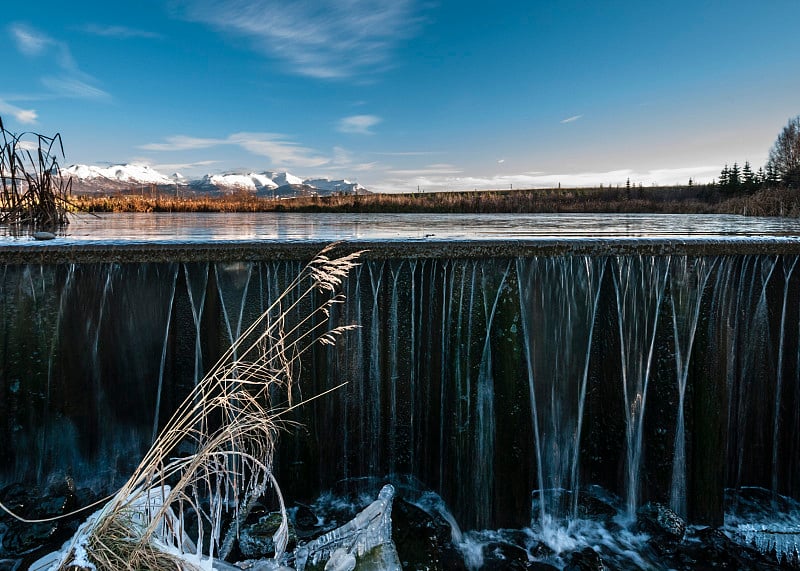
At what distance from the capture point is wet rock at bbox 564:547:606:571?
13.6ft

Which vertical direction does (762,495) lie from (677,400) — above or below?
below

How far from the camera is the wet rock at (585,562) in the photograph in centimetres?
413

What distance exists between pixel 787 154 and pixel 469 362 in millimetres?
77643

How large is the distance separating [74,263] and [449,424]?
11.5 ft

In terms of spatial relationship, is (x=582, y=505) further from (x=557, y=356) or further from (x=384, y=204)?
(x=384, y=204)

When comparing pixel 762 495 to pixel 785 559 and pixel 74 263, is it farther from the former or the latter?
pixel 74 263

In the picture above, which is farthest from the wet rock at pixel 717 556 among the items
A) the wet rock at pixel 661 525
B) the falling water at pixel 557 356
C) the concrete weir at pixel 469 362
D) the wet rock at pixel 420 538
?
the wet rock at pixel 420 538

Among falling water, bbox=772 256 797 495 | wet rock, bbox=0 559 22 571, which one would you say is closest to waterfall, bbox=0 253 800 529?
falling water, bbox=772 256 797 495

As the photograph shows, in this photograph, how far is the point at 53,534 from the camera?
3.82 m

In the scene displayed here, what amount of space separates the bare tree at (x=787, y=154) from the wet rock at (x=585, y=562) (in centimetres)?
6621

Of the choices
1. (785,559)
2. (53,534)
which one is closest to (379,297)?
(53,534)

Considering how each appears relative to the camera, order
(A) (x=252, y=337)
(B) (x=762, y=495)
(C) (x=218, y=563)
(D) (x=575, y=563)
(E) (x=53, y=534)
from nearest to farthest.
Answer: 1. (C) (x=218, y=563)
2. (E) (x=53, y=534)
3. (D) (x=575, y=563)
4. (A) (x=252, y=337)
5. (B) (x=762, y=495)

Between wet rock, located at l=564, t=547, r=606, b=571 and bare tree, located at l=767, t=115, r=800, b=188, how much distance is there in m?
66.2

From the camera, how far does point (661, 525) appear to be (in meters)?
4.85
